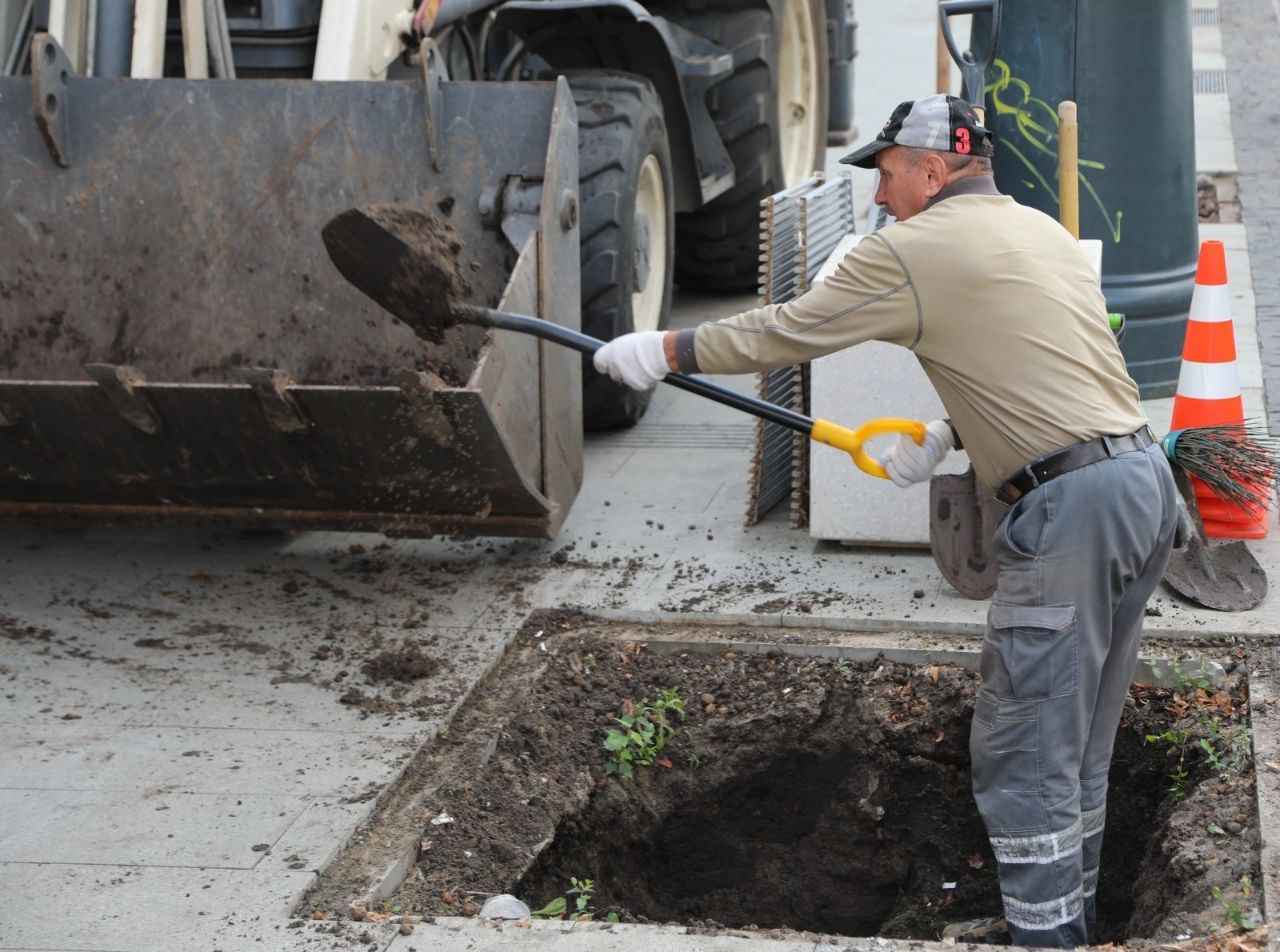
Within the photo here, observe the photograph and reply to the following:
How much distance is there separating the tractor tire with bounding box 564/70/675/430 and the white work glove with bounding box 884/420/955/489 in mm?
2278

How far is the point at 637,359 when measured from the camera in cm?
381

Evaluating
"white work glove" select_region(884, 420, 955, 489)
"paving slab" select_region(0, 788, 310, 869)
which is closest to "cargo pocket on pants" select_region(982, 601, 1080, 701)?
"white work glove" select_region(884, 420, 955, 489)

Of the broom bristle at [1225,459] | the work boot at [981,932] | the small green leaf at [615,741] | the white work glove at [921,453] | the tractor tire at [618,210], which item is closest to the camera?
the work boot at [981,932]

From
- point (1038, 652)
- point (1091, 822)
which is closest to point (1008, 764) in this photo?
point (1038, 652)

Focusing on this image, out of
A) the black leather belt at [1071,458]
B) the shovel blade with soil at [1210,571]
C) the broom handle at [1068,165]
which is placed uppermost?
the broom handle at [1068,165]

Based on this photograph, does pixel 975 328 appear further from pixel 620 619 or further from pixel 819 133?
pixel 819 133

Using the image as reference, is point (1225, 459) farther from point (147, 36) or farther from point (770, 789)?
point (147, 36)

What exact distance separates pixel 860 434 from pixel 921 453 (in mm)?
155

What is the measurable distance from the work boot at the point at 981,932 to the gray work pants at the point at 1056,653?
0.26 metres

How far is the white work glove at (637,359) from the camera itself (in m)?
3.79

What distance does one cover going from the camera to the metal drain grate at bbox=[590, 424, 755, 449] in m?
6.84

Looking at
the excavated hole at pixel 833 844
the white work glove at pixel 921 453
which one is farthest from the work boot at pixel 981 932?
the white work glove at pixel 921 453

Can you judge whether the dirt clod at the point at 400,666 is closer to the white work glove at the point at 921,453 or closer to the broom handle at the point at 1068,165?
the white work glove at the point at 921,453

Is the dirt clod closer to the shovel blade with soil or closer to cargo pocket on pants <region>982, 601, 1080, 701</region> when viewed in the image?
cargo pocket on pants <region>982, 601, 1080, 701</region>
